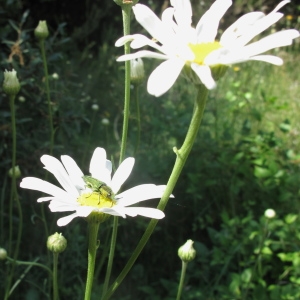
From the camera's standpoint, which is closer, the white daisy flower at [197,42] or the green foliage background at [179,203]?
the white daisy flower at [197,42]

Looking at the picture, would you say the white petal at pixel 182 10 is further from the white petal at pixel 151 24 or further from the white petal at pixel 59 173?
the white petal at pixel 59 173

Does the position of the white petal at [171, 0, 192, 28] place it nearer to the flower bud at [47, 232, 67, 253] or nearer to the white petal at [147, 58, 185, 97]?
the white petal at [147, 58, 185, 97]

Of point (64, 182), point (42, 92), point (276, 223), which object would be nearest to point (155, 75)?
point (64, 182)

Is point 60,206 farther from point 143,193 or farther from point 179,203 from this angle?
point 179,203

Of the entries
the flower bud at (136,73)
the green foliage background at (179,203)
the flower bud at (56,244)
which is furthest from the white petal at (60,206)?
the green foliage background at (179,203)

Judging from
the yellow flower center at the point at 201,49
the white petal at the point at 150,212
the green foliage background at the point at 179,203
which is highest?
the yellow flower center at the point at 201,49

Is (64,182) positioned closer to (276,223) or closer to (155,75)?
(155,75)

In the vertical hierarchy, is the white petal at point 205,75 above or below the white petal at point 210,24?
below
